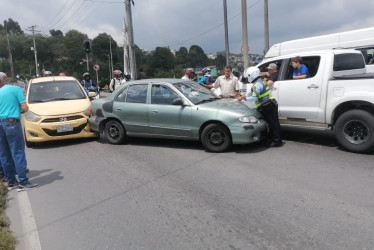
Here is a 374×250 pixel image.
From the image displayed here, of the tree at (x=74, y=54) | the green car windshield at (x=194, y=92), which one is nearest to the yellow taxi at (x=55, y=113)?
the green car windshield at (x=194, y=92)

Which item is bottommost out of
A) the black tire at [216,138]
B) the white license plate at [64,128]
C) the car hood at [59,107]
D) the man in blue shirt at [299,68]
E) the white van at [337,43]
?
the black tire at [216,138]

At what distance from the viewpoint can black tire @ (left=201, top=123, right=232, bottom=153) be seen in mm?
6801

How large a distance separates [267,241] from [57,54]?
346 feet

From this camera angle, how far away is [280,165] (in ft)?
19.3

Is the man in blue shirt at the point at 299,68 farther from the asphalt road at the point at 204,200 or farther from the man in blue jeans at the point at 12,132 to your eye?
the man in blue jeans at the point at 12,132

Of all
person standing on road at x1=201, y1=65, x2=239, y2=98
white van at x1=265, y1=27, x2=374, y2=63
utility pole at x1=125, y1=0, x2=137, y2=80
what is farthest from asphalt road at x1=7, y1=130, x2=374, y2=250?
utility pole at x1=125, y1=0, x2=137, y2=80

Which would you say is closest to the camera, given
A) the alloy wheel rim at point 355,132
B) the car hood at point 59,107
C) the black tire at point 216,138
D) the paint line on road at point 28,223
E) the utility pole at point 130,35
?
the paint line on road at point 28,223

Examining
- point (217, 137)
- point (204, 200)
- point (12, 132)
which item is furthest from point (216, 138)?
point (12, 132)

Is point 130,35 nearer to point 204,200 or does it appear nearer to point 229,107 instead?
point 229,107

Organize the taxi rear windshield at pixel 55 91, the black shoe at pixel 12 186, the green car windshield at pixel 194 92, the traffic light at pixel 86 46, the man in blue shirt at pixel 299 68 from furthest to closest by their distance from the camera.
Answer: the traffic light at pixel 86 46, the taxi rear windshield at pixel 55 91, the green car windshield at pixel 194 92, the man in blue shirt at pixel 299 68, the black shoe at pixel 12 186

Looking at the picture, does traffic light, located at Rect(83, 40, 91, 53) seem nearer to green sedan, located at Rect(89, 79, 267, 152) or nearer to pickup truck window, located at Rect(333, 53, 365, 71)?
green sedan, located at Rect(89, 79, 267, 152)

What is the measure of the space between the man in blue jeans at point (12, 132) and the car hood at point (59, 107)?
2858mm

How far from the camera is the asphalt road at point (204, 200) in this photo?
11.4 ft

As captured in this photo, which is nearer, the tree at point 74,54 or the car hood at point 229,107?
the car hood at point 229,107
